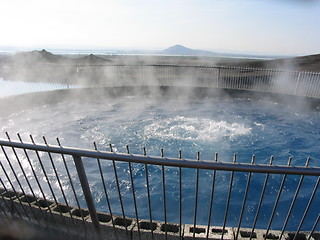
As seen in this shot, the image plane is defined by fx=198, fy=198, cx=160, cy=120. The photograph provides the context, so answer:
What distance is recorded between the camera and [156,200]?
5328mm

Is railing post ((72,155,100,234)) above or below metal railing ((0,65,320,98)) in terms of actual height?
above

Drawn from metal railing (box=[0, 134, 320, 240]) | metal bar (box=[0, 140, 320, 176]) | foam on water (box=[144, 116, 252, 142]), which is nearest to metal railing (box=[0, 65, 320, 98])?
foam on water (box=[144, 116, 252, 142])

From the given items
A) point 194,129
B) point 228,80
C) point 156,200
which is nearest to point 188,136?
point 194,129

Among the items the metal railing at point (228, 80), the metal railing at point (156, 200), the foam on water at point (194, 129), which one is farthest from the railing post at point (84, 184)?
the metal railing at point (228, 80)

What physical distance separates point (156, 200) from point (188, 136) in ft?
11.7

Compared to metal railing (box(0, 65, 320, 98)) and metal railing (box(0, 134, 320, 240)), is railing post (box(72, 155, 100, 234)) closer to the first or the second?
metal railing (box(0, 134, 320, 240))

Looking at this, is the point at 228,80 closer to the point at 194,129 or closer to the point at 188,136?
the point at 194,129

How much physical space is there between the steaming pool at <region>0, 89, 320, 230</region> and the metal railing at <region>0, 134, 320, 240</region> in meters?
0.03

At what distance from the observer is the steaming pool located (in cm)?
514

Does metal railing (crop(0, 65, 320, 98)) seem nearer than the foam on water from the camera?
No

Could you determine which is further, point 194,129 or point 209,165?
point 194,129

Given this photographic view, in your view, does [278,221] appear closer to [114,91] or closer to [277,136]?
[277,136]

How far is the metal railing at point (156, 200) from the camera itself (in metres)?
1.96

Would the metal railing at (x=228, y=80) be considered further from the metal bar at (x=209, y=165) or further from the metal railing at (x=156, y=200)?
the metal bar at (x=209, y=165)
